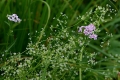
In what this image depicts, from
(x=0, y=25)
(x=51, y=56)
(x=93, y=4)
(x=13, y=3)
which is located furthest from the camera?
(x=93, y=4)

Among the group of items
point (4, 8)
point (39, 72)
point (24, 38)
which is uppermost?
point (4, 8)

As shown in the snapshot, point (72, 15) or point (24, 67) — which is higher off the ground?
point (72, 15)

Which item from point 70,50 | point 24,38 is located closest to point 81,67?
point 70,50

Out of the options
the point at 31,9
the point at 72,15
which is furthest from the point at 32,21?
the point at 72,15

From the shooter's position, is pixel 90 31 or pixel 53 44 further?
pixel 53 44

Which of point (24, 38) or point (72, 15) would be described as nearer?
point (24, 38)

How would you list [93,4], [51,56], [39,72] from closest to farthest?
[51,56], [39,72], [93,4]

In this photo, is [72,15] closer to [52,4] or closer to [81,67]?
[52,4]
